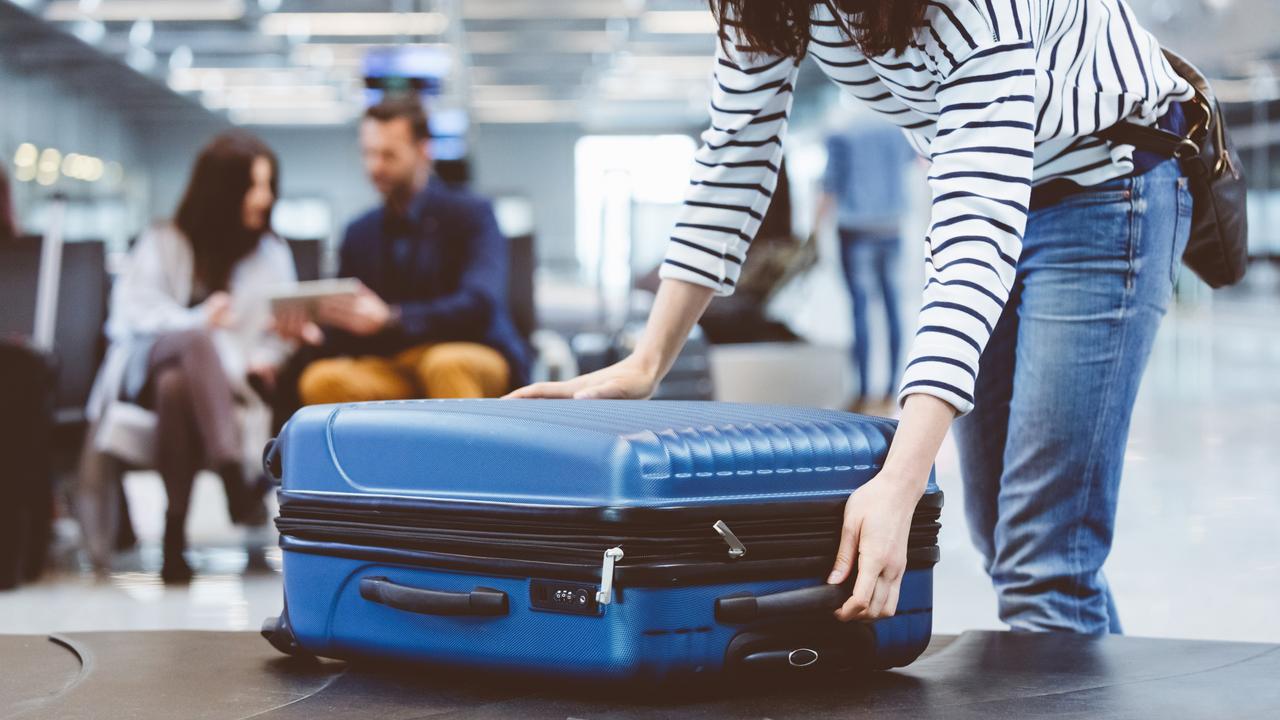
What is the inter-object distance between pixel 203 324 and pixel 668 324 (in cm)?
241

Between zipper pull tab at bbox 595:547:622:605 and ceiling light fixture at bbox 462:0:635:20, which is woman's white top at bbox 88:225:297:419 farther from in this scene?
ceiling light fixture at bbox 462:0:635:20

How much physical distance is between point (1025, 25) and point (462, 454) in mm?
577

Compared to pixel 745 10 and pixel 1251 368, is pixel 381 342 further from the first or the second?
pixel 1251 368

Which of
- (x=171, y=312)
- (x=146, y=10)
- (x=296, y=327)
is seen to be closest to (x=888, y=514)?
(x=296, y=327)

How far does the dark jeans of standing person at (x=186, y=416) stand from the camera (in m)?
3.23

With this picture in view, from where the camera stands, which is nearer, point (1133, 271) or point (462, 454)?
point (462, 454)

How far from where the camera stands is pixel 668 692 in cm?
96

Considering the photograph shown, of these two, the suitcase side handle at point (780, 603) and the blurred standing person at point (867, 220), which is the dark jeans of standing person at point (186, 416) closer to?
the suitcase side handle at point (780, 603)

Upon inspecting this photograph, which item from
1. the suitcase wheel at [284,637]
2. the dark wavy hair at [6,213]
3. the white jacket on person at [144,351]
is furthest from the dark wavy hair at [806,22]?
the dark wavy hair at [6,213]

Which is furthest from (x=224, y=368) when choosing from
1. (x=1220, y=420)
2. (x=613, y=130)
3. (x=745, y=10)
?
(x=613, y=130)

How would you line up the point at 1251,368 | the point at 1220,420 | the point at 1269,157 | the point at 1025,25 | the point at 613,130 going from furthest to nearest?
the point at 613,130
the point at 1269,157
the point at 1251,368
the point at 1220,420
the point at 1025,25

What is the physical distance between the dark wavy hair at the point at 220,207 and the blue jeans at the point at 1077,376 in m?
2.75

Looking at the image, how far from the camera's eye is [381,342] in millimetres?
3367

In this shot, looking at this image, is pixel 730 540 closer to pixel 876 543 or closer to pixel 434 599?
pixel 876 543
